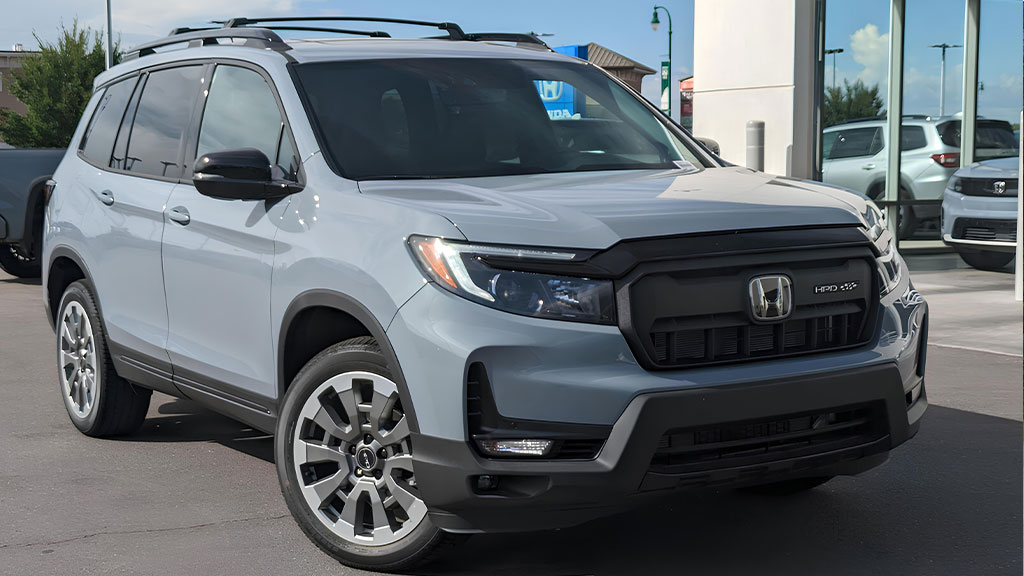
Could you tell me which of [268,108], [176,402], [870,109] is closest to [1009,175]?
[870,109]

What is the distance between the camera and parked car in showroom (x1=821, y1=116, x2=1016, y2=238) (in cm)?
1538

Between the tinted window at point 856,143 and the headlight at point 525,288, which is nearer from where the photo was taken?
the headlight at point 525,288

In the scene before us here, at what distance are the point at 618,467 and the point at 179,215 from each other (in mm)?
2484

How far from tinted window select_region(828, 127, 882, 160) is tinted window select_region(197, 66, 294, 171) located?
37.0 ft

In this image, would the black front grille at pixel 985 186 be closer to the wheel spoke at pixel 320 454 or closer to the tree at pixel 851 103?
the tree at pixel 851 103

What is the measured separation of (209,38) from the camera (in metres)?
5.53

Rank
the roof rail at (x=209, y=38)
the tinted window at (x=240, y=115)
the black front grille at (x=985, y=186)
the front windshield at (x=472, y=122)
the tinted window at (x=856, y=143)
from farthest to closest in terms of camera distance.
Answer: the tinted window at (x=856, y=143) < the black front grille at (x=985, y=186) < the roof rail at (x=209, y=38) < the tinted window at (x=240, y=115) < the front windshield at (x=472, y=122)

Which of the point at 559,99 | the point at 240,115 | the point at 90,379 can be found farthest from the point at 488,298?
the point at 90,379

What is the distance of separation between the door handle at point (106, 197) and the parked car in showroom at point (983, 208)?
34.0 feet

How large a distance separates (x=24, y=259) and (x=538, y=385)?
1322 cm

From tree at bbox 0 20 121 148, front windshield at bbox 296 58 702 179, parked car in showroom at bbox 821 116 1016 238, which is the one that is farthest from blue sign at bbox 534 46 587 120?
tree at bbox 0 20 121 148

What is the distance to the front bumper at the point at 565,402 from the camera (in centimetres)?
345

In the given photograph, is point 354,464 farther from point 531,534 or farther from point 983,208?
point 983,208

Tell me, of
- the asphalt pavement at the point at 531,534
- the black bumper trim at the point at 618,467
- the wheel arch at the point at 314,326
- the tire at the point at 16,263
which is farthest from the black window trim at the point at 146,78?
the tire at the point at 16,263
